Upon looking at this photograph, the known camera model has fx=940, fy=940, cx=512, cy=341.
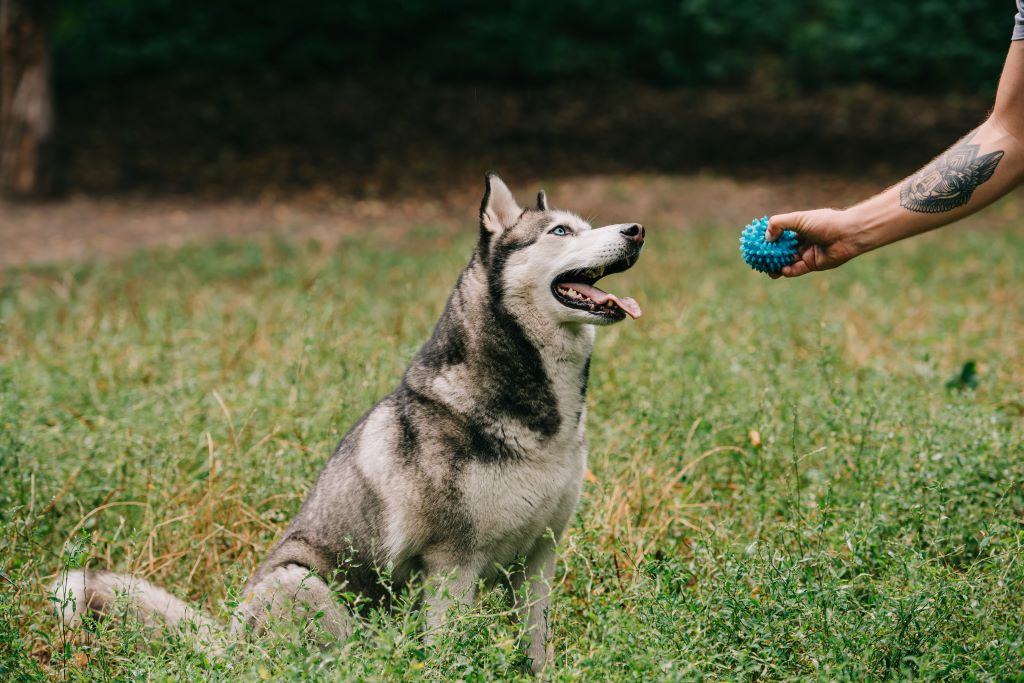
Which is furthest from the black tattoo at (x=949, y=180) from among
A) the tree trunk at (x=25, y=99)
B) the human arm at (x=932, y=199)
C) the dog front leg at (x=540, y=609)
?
the tree trunk at (x=25, y=99)

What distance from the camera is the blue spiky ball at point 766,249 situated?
3.60 m

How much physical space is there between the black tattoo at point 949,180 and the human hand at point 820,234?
232 mm

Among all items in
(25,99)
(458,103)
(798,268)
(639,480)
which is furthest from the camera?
(458,103)

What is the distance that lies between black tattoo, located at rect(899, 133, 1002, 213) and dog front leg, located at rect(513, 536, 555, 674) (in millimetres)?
1825

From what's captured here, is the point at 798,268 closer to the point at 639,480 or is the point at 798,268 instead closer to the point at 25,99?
the point at 639,480

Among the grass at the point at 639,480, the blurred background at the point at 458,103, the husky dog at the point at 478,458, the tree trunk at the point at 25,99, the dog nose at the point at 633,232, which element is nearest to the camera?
the grass at the point at 639,480

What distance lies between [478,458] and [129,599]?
1238mm

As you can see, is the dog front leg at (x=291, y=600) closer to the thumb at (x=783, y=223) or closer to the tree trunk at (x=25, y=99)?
the thumb at (x=783, y=223)

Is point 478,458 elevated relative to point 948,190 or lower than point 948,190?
lower

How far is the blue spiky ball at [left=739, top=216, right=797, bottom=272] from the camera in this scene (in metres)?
3.60

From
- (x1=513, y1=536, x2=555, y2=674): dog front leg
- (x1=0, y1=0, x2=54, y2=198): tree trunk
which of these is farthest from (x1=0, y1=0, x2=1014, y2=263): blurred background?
(x1=513, y1=536, x2=555, y2=674): dog front leg

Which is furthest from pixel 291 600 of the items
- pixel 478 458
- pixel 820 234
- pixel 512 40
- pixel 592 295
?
pixel 512 40

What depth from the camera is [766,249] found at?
3.63 meters

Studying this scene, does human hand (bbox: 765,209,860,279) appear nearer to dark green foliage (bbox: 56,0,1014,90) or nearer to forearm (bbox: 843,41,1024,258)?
forearm (bbox: 843,41,1024,258)
